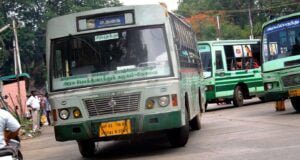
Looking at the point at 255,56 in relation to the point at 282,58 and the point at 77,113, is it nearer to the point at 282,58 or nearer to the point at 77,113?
the point at 282,58

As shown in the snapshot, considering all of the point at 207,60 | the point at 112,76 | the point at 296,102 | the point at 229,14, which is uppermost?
the point at 229,14

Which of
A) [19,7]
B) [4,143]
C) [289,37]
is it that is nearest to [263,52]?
[289,37]

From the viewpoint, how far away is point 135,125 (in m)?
9.88

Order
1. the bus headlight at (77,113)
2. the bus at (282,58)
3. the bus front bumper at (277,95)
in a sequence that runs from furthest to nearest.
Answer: the bus front bumper at (277,95) < the bus at (282,58) < the bus headlight at (77,113)

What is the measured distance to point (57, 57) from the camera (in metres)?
10.6

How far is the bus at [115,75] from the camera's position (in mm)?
9938

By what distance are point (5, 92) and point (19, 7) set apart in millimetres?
26636

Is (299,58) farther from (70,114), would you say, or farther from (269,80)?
(70,114)

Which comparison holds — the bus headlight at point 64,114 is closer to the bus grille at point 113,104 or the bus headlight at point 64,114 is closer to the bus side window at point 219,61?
the bus grille at point 113,104

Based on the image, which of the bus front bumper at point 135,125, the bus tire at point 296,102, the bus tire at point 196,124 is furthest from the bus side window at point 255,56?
the bus front bumper at point 135,125

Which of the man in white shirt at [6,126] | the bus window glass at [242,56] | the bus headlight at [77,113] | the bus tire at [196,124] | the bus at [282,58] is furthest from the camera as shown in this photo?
the bus window glass at [242,56]

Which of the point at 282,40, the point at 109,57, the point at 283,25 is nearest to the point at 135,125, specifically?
the point at 109,57

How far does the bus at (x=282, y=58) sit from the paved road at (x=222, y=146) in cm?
77

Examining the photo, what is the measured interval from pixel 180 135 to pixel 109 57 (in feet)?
6.63
